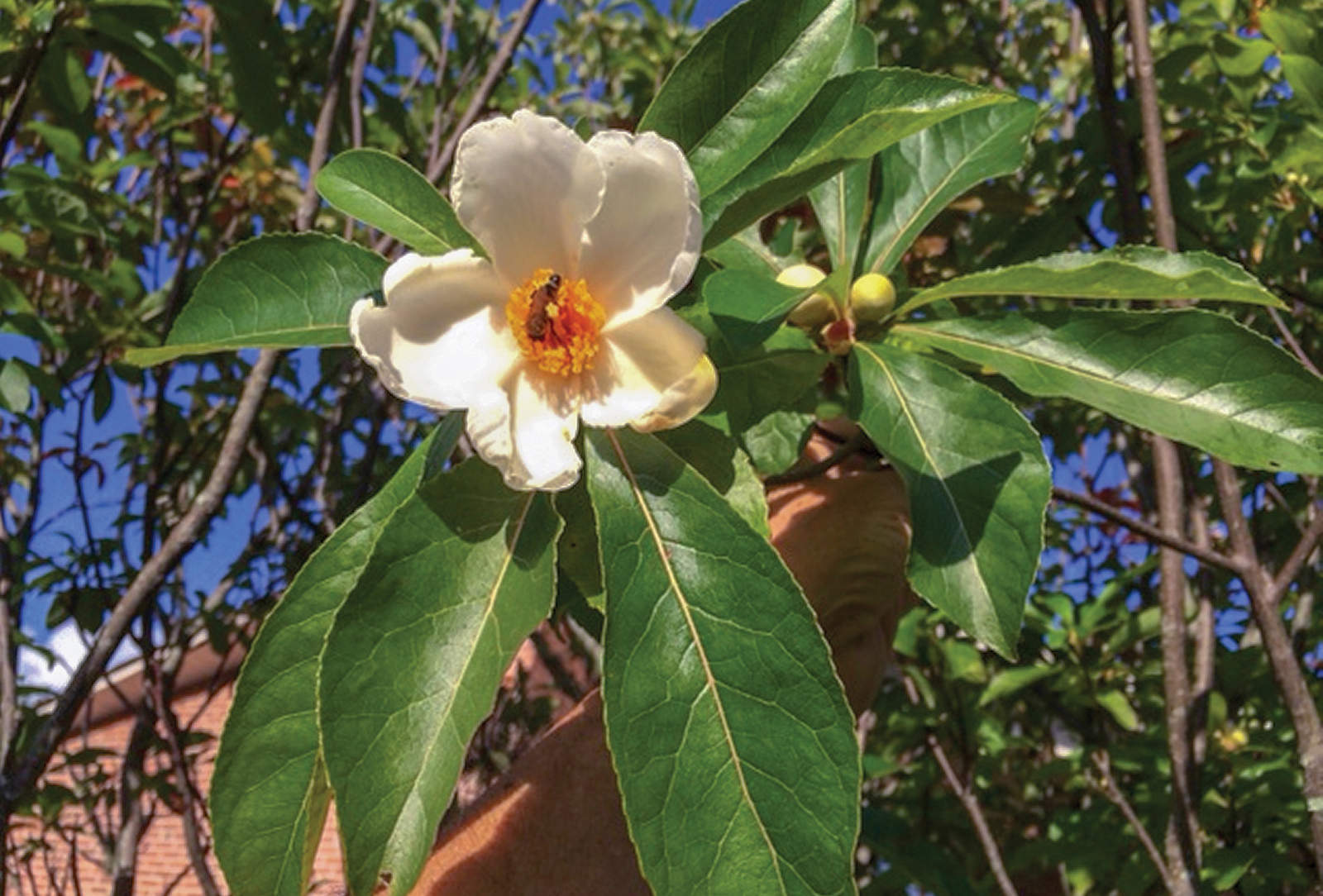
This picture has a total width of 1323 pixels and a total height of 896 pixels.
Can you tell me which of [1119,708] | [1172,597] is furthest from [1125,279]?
[1119,708]

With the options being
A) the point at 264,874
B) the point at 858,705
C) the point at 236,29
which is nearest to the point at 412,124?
the point at 236,29

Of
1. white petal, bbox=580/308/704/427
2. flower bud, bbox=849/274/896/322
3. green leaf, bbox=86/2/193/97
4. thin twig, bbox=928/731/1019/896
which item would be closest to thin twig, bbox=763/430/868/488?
flower bud, bbox=849/274/896/322

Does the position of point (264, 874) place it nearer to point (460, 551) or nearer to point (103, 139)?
point (460, 551)

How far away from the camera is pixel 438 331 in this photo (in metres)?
0.96

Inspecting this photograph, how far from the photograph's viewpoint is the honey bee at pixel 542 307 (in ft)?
3.15

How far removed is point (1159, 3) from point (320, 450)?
2310mm

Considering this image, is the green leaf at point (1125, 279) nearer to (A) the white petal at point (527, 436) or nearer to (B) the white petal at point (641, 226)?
(B) the white petal at point (641, 226)

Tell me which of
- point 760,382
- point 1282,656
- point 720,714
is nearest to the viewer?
point 720,714

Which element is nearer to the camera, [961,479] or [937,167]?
[961,479]

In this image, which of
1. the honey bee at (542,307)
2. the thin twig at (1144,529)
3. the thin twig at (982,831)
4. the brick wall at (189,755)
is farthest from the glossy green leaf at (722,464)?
the thin twig at (982,831)

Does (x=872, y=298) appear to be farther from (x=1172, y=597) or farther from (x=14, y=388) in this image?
(x=14, y=388)

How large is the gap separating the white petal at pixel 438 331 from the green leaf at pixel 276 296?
10 centimetres

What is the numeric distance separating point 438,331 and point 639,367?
0.16 metres

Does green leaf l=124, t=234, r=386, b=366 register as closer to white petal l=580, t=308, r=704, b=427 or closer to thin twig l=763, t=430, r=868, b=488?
white petal l=580, t=308, r=704, b=427
